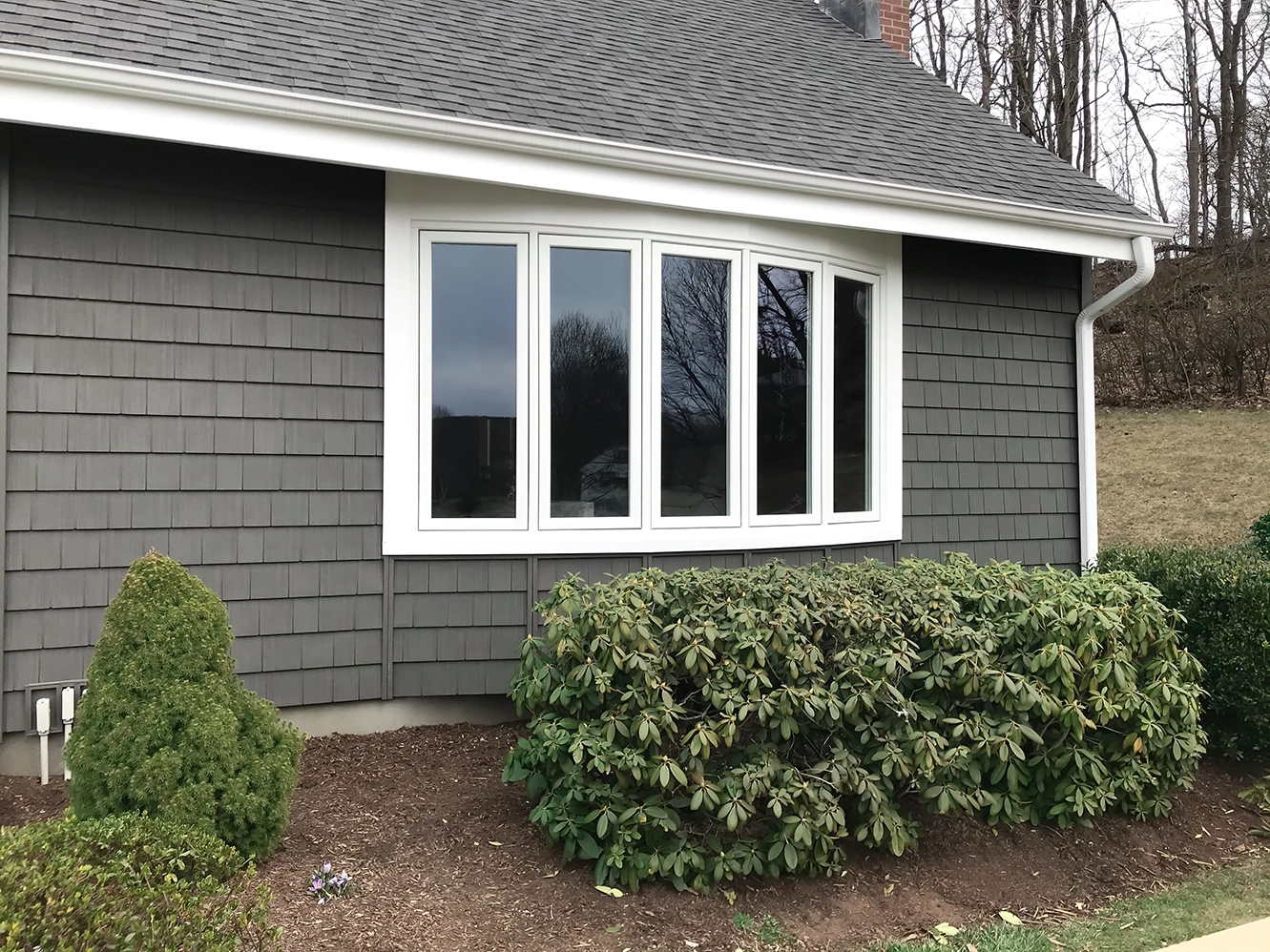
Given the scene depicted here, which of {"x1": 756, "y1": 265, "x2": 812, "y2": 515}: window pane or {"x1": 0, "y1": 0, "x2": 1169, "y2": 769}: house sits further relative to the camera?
{"x1": 756, "y1": 265, "x2": 812, "y2": 515}: window pane

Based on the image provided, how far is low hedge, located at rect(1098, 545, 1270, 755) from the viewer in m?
4.93

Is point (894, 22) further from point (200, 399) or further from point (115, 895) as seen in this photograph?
point (115, 895)

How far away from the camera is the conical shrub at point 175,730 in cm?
312

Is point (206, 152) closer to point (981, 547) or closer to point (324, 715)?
point (324, 715)

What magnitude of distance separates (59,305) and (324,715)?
2252 millimetres

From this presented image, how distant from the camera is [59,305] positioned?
4387 mm

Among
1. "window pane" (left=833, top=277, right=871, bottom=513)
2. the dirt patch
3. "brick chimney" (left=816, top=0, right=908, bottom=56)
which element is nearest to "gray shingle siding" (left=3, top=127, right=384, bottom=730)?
the dirt patch

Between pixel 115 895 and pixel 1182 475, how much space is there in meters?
14.7

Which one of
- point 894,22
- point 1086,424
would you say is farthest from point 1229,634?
point 894,22

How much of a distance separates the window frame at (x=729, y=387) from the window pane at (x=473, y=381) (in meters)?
0.73

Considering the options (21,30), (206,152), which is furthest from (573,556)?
(21,30)

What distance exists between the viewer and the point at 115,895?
2.23 metres

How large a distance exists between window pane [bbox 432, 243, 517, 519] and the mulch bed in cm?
132

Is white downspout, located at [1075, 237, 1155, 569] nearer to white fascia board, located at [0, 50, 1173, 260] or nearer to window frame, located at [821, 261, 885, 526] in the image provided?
white fascia board, located at [0, 50, 1173, 260]
